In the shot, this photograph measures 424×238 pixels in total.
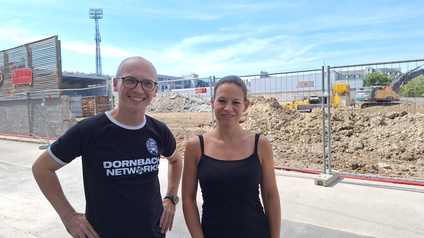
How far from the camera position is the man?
1.83 meters

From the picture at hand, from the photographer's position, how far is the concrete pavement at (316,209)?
3803 millimetres

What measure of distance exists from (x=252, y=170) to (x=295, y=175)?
476 centimetres

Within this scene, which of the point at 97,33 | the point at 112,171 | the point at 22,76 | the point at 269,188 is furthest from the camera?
the point at 97,33

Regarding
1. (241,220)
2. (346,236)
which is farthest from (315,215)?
(241,220)

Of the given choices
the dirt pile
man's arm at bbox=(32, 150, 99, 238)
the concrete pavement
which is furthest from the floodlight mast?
man's arm at bbox=(32, 150, 99, 238)

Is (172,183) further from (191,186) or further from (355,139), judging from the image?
(355,139)

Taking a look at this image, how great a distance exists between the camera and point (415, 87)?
22.8 ft

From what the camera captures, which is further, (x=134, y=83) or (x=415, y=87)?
(x=415, y=87)

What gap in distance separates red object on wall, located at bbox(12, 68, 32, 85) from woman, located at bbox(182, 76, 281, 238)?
17042 mm

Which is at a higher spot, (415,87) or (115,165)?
(415,87)

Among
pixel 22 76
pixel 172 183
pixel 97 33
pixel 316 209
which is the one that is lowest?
pixel 316 209

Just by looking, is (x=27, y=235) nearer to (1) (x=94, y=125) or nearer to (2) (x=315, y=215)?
(1) (x=94, y=125)

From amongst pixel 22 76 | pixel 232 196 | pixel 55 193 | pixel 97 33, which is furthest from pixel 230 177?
pixel 97 33

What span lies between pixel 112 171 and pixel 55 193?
384mm
